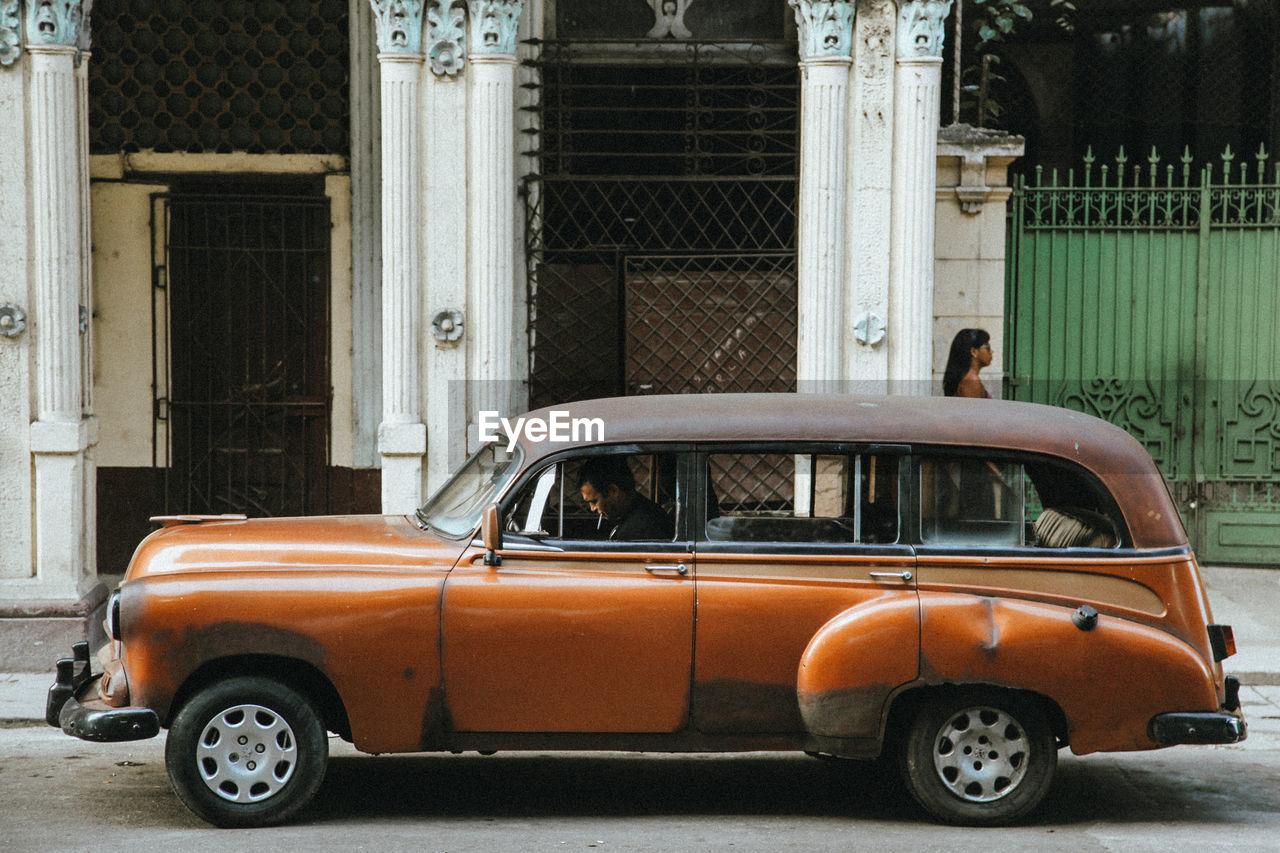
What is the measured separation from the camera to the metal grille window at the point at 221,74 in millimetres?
10836

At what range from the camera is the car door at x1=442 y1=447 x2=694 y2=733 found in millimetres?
5926

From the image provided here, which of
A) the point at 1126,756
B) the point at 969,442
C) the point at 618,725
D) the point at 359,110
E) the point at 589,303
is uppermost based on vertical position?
the point at 359,110

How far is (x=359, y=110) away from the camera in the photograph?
1078 centimetres

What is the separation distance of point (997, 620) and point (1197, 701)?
885 millimetres

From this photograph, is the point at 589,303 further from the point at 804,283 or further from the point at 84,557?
the point at 84,557

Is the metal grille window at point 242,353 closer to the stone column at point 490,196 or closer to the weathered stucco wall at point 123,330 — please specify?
the weathered stucco wall at point 123,330

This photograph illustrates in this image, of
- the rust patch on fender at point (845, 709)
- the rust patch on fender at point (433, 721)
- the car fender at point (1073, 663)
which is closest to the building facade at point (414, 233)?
the rust patch on fender at point (433, 721)

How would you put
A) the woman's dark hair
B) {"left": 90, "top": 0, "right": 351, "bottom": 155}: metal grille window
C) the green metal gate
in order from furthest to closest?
the green metal gate, {"left": 90, "top": 0, "right": 351, "bottom": 155}: metal grille window, the woman's dark hair

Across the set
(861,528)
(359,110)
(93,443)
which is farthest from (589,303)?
(861,528)

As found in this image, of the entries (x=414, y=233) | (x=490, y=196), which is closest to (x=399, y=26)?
(x=490, y=196)

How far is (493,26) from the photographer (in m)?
9.37

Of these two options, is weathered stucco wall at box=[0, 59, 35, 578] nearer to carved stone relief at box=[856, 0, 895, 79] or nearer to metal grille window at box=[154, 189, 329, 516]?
metal grille window at box=[154, 189, 329, 516]

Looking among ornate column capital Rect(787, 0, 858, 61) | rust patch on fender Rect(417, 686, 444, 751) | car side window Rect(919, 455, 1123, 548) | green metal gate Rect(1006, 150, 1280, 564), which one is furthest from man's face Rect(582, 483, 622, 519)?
green metal gate Rect(1006, 150, 1280, 564)

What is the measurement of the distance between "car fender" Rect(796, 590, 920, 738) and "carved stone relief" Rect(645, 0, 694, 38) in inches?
235
